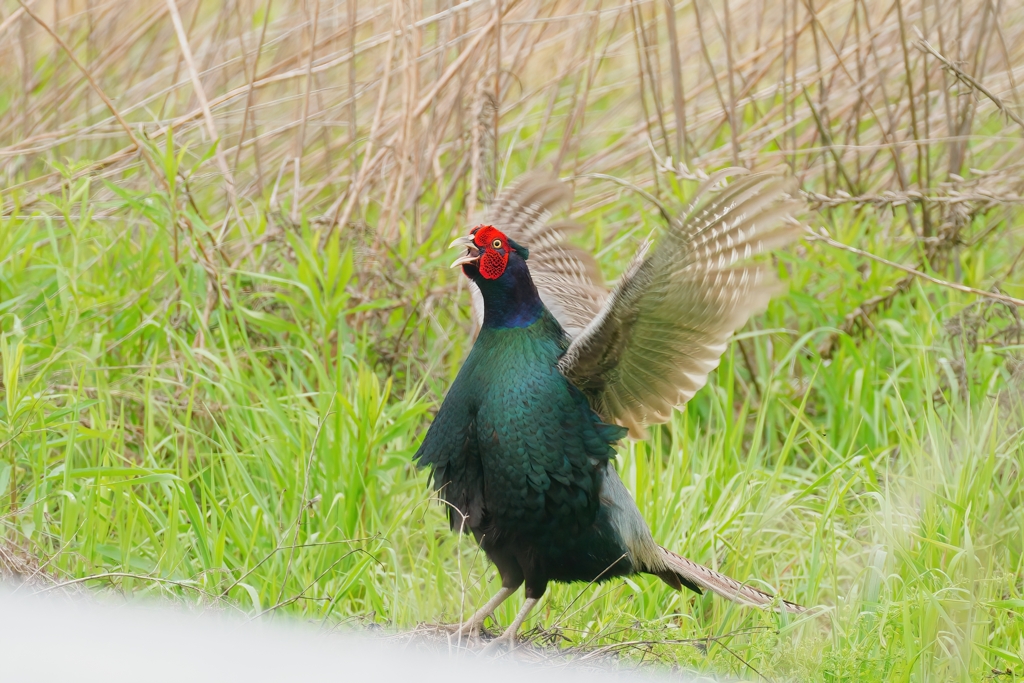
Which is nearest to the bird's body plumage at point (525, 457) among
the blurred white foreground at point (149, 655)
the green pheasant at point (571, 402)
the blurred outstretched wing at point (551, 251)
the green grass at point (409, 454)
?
the green pheasant at point (571, 402)

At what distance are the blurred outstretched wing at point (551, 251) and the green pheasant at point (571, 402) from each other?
2.35ft

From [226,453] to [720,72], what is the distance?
3.40 metres

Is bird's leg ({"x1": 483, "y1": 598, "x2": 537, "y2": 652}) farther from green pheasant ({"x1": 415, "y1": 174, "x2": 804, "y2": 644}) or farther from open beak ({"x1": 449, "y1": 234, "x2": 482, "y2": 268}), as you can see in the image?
open beak ({"x1": 449, "y1": 234, "x2": 482, "y2": 268})

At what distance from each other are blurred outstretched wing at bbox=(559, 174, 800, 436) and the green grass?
694 millimetres

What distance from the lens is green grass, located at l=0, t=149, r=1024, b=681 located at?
3.13 meters

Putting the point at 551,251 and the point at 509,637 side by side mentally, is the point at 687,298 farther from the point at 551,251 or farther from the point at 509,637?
the point at 551,251

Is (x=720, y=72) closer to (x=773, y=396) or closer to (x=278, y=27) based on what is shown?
(x=773, y=396)

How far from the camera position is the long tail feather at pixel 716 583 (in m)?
3.22

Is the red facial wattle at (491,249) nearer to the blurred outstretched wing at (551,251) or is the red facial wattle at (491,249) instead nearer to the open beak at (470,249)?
the open beak at (470,249)

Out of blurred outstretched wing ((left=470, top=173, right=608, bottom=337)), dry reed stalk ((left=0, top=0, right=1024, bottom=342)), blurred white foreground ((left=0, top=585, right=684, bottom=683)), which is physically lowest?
blurred white foreground ((left=0, top=585, right=684, bottom=683))

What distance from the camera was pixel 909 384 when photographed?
467 cm

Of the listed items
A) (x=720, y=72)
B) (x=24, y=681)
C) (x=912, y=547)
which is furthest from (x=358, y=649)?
(x=720, y=72)

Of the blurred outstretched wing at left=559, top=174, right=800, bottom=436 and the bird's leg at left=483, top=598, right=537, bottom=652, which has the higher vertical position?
the blurred outstretched wing at left=559, top=174, right=800, bottom=436

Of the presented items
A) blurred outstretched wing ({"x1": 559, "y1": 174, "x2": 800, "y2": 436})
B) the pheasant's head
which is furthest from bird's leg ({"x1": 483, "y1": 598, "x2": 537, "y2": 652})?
the pheasant's head
